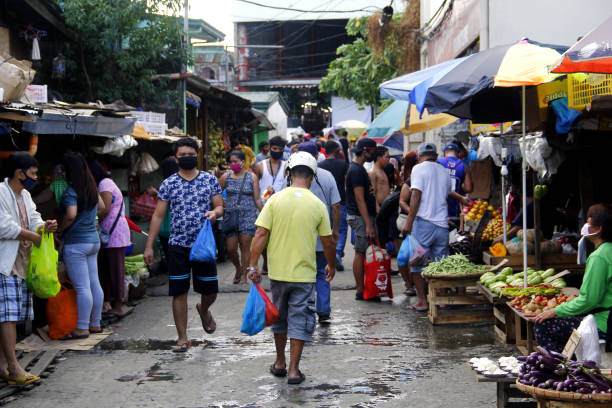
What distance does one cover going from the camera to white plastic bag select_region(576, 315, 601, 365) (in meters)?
4.93

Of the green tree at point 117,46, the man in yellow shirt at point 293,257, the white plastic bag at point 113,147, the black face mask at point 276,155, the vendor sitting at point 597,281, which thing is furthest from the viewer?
the green tree at point 117,46

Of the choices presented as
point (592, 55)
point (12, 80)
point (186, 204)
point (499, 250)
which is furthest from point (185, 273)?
point (592, 55)

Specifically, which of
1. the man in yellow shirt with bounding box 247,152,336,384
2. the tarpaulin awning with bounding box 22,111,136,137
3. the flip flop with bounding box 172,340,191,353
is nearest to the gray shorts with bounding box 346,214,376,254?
the flip flop with bounding box 172,340,191,353

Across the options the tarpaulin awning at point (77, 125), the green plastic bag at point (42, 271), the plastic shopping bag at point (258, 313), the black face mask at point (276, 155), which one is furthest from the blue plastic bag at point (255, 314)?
the black face mask at point (276, 155)

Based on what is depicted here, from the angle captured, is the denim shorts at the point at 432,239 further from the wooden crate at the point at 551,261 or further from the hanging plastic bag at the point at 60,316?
the hanging plastic bag at the point at 60,316

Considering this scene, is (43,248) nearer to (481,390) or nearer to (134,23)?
(481,390)

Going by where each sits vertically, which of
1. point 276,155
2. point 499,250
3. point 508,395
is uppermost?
point 276,155

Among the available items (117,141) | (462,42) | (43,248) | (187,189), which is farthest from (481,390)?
(462,42)

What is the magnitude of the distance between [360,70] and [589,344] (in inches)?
851

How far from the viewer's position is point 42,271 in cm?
641

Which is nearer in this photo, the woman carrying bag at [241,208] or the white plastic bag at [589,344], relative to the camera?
the white plastic bag at [589,344]

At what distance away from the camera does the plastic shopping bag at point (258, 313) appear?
19.8 feet

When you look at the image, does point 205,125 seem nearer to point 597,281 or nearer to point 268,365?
point 268,365

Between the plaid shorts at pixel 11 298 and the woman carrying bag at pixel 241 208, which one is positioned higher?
the woman carrying bag at pixel 241 208
